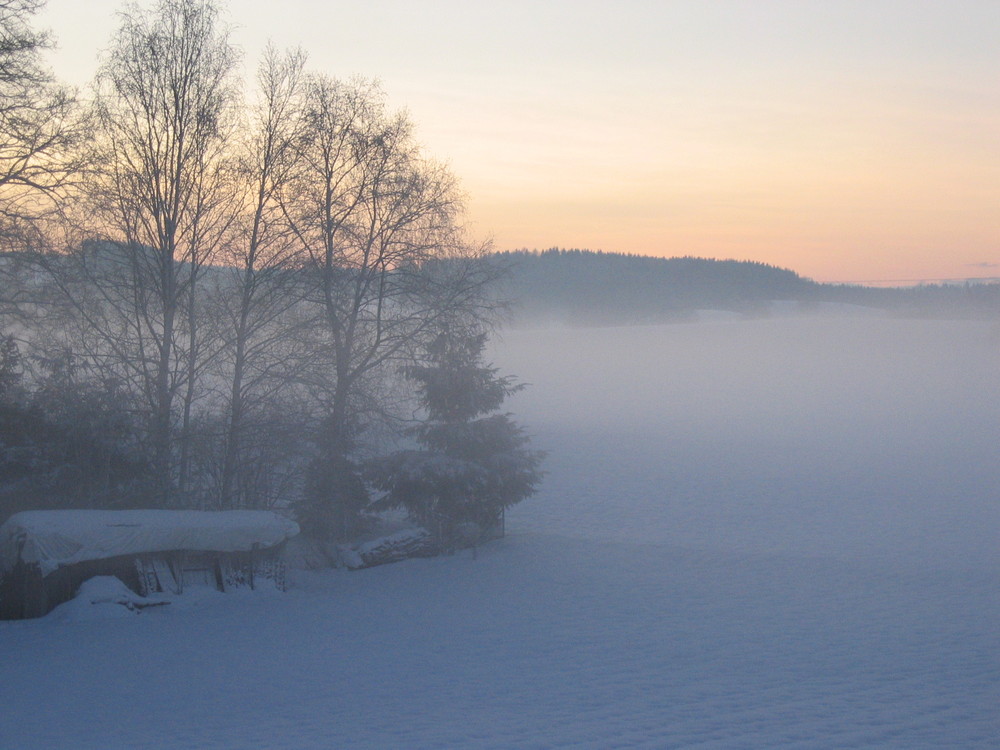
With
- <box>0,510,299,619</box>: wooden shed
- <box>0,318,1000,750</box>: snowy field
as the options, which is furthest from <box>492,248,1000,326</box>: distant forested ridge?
<box>0,510,299,619</box>: wooden shed

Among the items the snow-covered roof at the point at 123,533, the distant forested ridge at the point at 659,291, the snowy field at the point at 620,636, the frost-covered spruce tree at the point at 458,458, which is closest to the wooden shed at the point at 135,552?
the snow-covered roof at the point at 123,533

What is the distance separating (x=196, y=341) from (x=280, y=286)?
2.58m

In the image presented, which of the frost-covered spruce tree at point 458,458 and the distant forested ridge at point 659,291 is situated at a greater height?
the distant forested ridge at point 659,291

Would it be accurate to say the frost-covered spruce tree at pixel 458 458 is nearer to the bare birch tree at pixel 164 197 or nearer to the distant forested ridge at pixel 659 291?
the bare birch tree at pixel 164 197

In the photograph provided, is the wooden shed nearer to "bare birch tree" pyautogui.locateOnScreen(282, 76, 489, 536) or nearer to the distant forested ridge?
"bare birch tree" pyautogui.locateOnScreen(282, 76, 489, 536)

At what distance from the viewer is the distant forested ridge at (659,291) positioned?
119 m

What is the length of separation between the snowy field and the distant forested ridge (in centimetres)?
7878

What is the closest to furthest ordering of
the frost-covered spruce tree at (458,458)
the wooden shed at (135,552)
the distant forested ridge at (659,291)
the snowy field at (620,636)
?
the snowy field at (620,636) < the wooden shed at (135,552) < the frost-covered spruce tree at (458,458) < the distant forested ridge at (659,291)

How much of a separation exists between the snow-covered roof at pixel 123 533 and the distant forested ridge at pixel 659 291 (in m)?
90.1

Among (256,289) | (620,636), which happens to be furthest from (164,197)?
(620,636)

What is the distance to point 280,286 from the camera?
71.4 feet

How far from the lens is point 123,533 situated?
16.1 metres

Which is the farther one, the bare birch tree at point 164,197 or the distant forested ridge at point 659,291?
the distant forested ridge at point 659,291

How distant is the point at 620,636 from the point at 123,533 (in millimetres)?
9601
